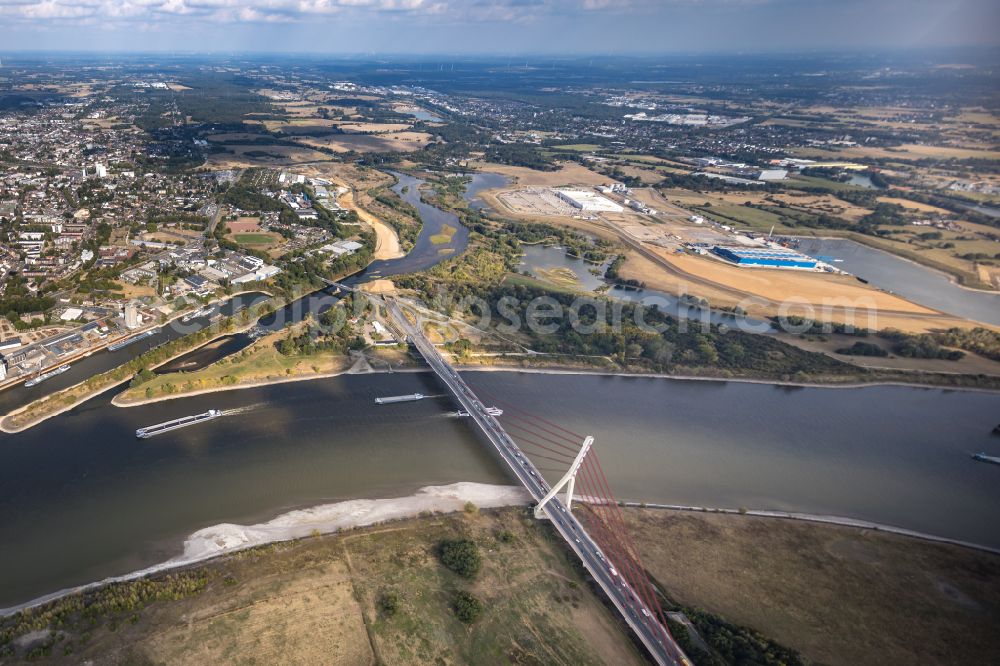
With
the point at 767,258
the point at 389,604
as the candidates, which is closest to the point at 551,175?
the point at 767,258

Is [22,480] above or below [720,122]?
below

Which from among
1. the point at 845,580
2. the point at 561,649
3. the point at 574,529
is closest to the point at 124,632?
the point at 561,649

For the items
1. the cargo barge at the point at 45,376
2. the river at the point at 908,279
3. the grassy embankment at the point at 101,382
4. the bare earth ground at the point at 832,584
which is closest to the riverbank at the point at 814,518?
the bare earth ground at the point at 832,584

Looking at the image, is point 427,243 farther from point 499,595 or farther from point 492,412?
point 499,595

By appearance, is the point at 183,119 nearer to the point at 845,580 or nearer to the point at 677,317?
the point at 677,317

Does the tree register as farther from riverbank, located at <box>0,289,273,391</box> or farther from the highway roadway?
riverbank, located at <box>0,289,273,391</box>

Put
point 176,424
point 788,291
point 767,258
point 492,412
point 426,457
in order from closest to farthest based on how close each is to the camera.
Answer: point 426,457
point 176,424
point 492,412
point 788,291
point 767,258
